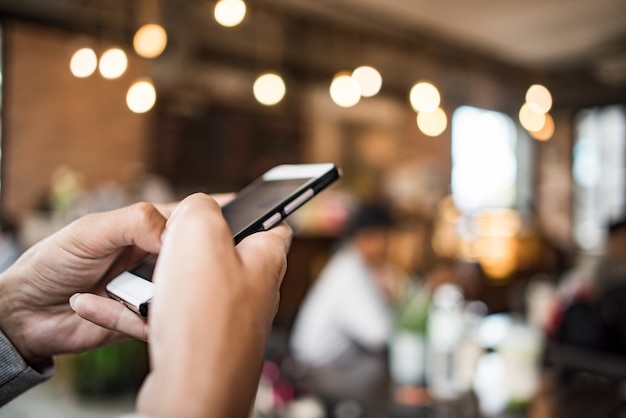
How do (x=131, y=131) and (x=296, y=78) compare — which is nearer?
(x=131, y=131)

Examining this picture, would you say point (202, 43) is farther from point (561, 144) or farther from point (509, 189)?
point (561, 144)

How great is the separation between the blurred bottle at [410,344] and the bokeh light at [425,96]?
6.76 feet

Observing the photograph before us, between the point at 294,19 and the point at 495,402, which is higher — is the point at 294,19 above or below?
above

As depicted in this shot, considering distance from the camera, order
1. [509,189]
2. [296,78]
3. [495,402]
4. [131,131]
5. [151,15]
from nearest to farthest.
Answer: [495,402] → [151,15] → [131,131] → [296,78] → [509,189]

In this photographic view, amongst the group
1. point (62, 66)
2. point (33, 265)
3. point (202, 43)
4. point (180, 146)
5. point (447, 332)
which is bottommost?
point (447, 332)

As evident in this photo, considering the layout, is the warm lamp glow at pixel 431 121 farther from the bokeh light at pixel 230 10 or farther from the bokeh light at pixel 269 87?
the bokeh light at pixel 230 10

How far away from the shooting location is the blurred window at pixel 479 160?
25.2 feet

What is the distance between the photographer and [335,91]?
388 cm

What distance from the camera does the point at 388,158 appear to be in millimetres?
7660

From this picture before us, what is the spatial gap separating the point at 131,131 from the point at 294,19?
1.82m

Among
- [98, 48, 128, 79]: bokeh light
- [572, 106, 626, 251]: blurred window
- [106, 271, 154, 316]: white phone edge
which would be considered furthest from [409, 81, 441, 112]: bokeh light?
[572, 106, 626, 251]: blurred window

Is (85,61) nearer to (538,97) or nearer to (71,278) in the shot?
(71,278)

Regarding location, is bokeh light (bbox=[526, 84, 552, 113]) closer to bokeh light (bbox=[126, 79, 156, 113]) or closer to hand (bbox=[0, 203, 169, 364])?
bokeh light (bbox=[126, 79, 156, 113])

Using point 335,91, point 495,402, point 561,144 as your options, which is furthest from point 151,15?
point 561,144
